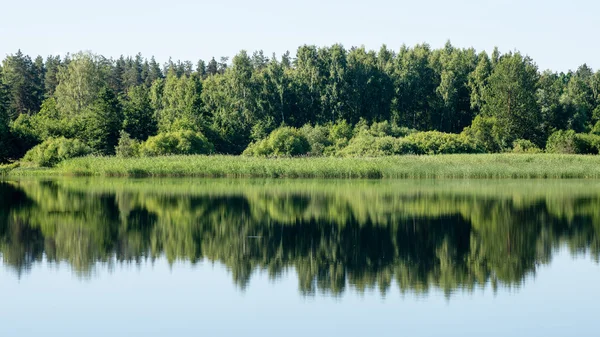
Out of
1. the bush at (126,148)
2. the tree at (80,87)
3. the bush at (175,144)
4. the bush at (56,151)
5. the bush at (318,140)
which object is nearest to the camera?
the bush at (56,151)

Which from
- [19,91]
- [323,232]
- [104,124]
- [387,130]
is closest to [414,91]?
[387,130]

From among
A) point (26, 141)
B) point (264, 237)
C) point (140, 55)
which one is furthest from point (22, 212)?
point (140, 55)

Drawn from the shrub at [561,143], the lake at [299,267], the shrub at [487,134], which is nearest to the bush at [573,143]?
the shrub at [561,143]

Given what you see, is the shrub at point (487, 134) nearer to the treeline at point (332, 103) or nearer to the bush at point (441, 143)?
the treeline at point (332, 103)

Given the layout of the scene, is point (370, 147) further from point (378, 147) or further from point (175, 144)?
point (175, 144)

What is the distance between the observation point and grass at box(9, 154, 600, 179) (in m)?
50.2

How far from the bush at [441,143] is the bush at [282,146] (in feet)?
27.1

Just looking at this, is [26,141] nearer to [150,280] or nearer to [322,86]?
[322,86]

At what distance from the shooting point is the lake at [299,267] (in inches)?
503

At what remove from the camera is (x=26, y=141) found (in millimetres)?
62844

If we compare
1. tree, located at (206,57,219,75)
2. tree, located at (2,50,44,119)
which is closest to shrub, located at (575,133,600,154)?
tree, located at (2,50,44,119)

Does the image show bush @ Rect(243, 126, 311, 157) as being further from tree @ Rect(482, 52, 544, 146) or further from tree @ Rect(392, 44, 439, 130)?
tree @ Rect(482, 52, 544, 146)

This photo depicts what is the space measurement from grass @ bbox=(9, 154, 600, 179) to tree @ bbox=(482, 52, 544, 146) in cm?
1865

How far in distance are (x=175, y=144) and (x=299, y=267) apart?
147 feet
